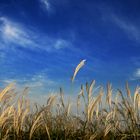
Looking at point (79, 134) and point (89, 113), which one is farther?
point (79, 134)

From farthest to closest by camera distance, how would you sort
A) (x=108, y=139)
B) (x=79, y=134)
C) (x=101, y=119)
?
1. (x=101, y=119)
2. (x=79, y=134)
3. (x=108, y=139)

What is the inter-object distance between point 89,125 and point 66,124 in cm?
54

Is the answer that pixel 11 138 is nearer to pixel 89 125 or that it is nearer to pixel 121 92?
pixel 89 125

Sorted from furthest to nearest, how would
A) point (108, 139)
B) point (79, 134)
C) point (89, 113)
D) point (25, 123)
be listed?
1. point (25, 123)
2. point (79, 134)
3. point (108, 139)
4. point (89, 113)

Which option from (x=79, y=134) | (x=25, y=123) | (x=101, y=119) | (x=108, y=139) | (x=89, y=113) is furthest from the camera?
(x=25, y=123)

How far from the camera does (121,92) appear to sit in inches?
217

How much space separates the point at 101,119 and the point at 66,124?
77 centimetres

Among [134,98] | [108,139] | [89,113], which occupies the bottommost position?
[108,139]

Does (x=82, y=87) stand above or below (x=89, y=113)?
above

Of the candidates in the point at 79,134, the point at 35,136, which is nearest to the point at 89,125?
the point at 79,134

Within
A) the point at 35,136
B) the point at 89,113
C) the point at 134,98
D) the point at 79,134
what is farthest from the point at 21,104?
the point at 134,98

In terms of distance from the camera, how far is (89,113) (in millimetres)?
4848

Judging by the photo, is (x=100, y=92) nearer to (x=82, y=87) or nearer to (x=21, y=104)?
(x=82, y=87)

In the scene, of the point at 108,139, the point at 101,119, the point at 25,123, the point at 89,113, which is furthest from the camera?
the point at 25,123
